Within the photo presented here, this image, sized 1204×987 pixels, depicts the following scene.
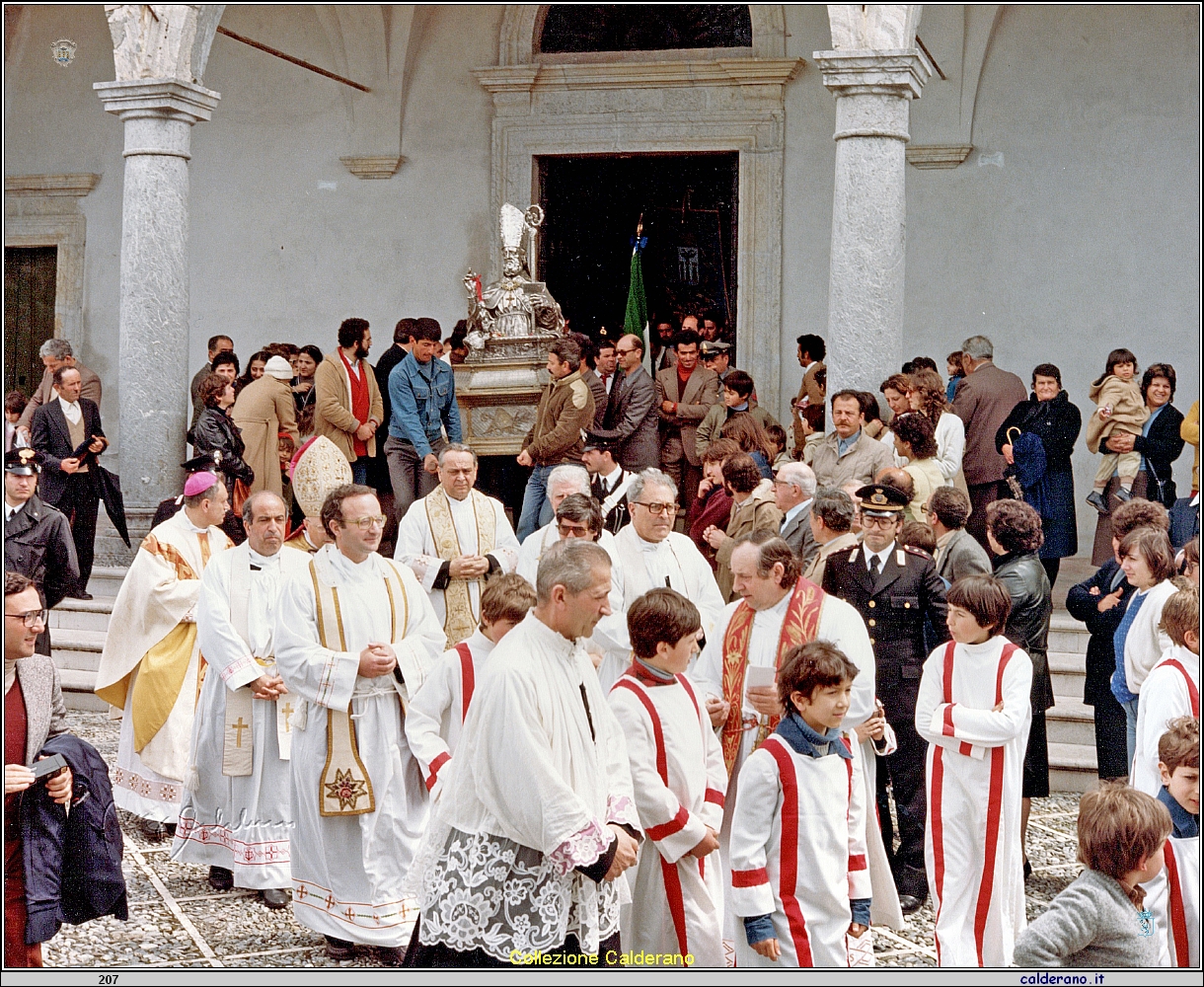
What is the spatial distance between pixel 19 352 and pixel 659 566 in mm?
10426

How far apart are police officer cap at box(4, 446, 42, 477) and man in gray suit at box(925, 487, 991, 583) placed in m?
4.35

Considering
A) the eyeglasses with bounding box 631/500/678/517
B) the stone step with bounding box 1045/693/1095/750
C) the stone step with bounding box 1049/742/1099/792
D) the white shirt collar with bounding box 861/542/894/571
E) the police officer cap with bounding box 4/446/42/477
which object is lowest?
the stone step with bounding box 1049/742/1099/792

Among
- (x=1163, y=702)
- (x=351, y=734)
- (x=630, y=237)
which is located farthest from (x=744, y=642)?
(x=630, y=237)

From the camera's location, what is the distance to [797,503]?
6633 mm

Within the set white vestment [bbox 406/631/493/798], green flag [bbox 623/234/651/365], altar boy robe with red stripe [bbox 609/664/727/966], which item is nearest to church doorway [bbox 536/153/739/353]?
green flag [bbox 623/234/651/365]

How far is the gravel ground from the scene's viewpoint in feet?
17.4

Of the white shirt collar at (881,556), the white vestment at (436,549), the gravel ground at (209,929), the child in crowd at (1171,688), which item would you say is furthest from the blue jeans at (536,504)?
the child in crowd at (1171,688)

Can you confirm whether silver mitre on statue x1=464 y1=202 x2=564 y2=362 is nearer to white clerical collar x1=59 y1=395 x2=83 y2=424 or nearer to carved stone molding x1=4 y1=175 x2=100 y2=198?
white clerical collar x1=59 y1=395 x2=83 y2=424

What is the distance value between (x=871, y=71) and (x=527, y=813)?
5819mm

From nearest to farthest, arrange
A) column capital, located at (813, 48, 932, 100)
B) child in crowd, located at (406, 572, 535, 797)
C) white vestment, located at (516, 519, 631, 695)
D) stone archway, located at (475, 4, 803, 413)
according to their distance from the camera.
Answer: child in crowd, located at (406, 572, 535, 797) → white vestment, located at (516, 519, 631, 695) → column capital, located at (813, 48, 932, 100) → stone archway, located at (475, 4, 803, 413)

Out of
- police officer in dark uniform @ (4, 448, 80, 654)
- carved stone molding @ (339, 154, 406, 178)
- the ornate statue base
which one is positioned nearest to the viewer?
police officer in dark uniform @ (4, 448, 80, 654)

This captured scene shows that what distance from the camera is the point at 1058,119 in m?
12.0

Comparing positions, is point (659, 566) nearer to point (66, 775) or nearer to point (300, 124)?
point (66, 775)

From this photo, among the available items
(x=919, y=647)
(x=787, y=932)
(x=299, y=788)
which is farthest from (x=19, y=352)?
(x=787, y=932)
